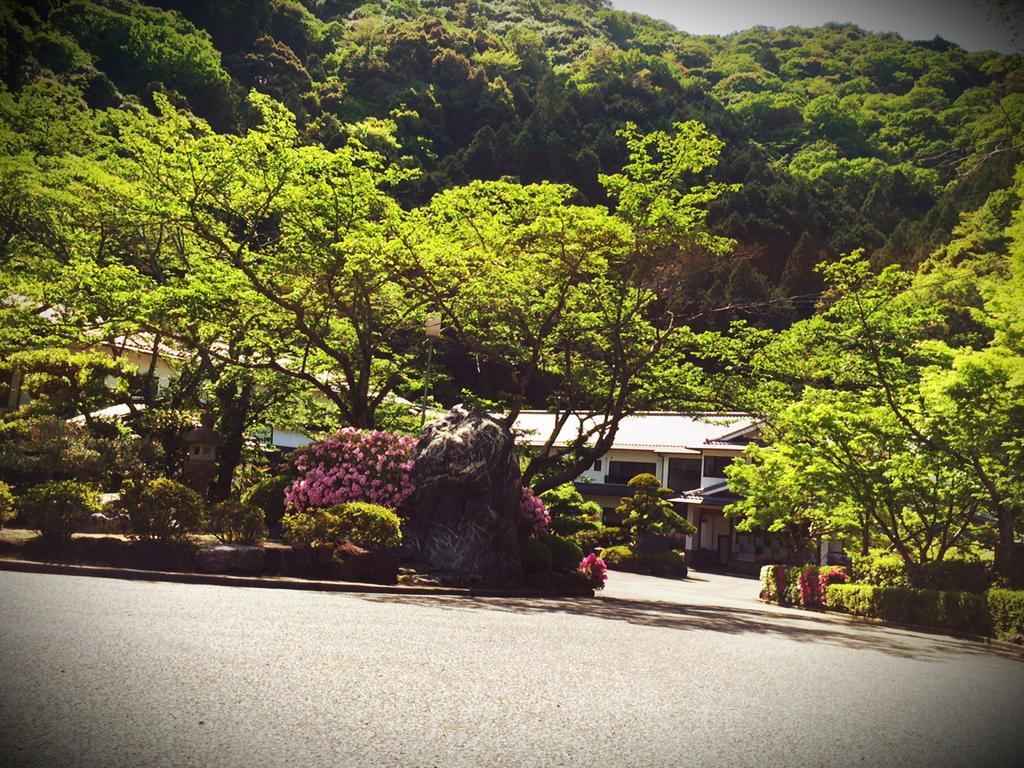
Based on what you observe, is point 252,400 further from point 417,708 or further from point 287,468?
point 417,708

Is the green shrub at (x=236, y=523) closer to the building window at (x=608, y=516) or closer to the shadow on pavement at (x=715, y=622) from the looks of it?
the shadow on pavement at (x=715, y=622)

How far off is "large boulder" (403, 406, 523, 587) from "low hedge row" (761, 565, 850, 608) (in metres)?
11.5

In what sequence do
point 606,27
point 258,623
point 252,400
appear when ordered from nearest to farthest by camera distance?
point 258,623, point 252,400, point 606,27

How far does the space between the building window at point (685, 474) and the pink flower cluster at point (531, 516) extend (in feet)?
83.7

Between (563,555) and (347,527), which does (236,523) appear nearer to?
(347,527)

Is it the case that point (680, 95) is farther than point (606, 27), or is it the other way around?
point (606, 27)

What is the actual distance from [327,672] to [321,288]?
11427 mm

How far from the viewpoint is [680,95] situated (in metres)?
58.1

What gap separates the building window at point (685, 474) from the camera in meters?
38.6

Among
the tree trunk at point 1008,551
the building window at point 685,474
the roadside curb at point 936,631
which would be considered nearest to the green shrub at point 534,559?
the roadside curb at point 936,631

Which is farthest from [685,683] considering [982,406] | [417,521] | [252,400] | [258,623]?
[252,400]

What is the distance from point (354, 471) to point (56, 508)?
4703mm

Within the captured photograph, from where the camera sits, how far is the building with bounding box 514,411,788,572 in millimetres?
36688

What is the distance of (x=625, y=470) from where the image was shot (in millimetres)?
39812
